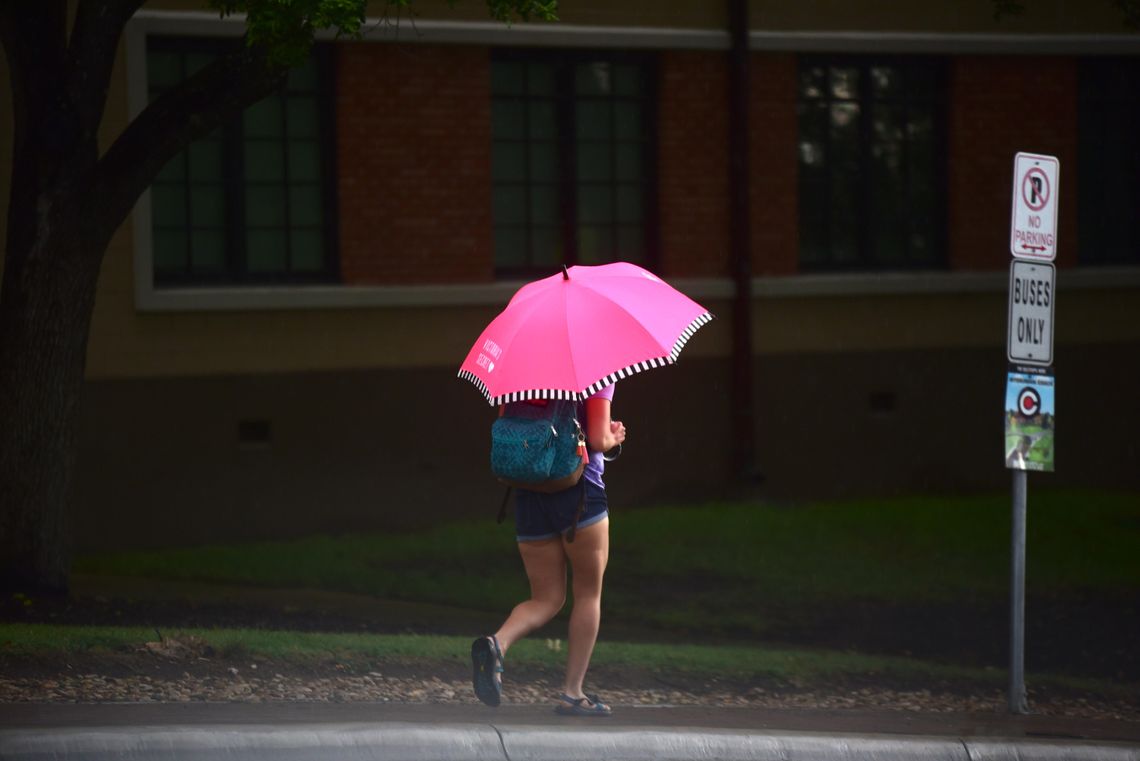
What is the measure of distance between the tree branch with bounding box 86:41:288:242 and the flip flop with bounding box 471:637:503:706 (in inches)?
143

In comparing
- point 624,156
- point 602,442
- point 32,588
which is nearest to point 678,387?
point 624,156

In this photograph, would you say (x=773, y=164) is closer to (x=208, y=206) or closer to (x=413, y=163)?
(x=413, y=163)

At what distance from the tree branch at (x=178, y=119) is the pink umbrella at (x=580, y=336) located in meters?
2.97

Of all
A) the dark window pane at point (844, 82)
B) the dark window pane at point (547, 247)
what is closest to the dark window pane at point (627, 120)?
the dark window pane at point (547, 247)

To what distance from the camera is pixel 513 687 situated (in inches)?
317

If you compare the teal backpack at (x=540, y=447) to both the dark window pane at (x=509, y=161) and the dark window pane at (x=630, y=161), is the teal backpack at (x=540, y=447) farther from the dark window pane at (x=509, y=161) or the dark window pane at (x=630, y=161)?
the dark window pane at (x=630, y=161)

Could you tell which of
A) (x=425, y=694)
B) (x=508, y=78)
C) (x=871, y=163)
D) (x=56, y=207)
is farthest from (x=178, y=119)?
(x=871, y=163)

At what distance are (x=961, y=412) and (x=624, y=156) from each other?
3970mm

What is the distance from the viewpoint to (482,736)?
21.3ft

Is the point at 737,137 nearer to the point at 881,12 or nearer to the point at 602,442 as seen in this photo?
the point at 881,12

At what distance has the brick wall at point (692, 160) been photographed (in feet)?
48.6

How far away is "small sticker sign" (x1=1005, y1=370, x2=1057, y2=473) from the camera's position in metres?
7.73

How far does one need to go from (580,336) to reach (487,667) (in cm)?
139

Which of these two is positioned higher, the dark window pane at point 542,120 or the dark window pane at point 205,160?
the dark window pane at point 542,120
